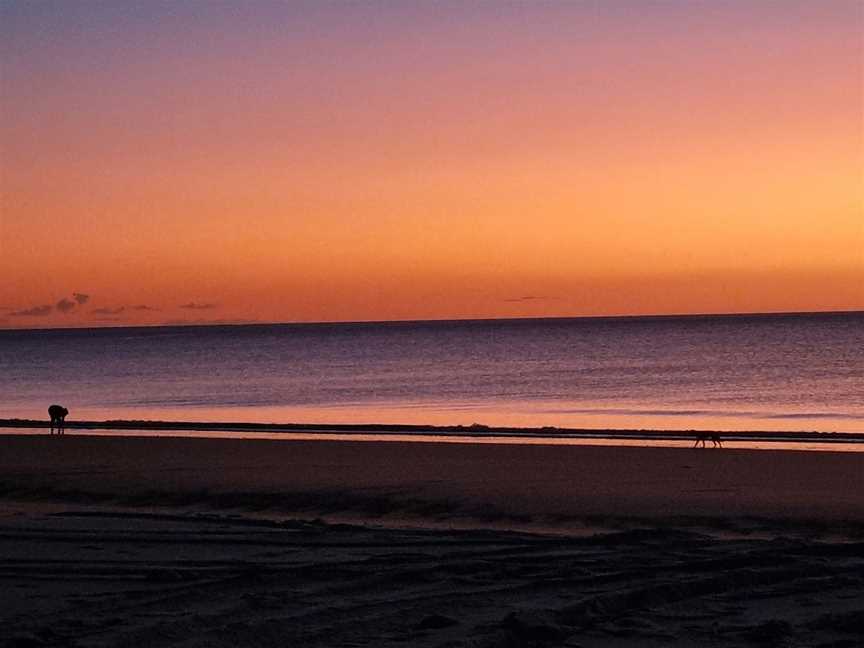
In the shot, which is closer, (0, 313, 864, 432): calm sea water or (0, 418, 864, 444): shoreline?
(0, 418, 864, 444): shoreline

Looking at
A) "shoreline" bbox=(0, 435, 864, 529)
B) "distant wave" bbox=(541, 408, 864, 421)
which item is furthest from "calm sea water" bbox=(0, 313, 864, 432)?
"shoreline" bbox=(0, 435, 864, 529)

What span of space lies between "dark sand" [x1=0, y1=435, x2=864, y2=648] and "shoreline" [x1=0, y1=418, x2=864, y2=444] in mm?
6959

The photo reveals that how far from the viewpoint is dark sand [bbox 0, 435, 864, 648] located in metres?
7.06

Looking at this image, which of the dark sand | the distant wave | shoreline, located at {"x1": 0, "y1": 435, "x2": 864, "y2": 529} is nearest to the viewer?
the dark sand

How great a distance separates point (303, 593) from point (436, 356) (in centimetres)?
8469

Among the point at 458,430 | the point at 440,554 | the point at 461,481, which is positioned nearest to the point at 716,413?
the point at 458,430

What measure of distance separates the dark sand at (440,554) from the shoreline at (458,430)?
274 inches

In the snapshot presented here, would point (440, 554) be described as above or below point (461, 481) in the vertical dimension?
above

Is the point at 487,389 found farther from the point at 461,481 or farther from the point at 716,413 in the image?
the point at 461,481

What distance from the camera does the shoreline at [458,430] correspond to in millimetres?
25312

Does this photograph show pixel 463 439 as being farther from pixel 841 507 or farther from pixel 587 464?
pixel 841 507

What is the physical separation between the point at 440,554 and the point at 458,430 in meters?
18.9

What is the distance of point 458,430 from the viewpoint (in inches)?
1120

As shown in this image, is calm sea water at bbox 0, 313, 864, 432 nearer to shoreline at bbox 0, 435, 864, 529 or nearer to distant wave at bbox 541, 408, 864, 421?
distant wave at bbox 541, 408, 864, 421
